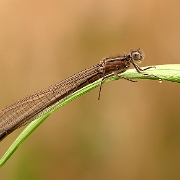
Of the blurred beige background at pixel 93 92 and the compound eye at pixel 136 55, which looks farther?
the blurred beige background at pixel 93 92

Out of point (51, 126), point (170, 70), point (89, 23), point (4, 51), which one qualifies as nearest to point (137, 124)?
point (51, 126)

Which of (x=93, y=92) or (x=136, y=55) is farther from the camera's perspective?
(x=93, y=92)

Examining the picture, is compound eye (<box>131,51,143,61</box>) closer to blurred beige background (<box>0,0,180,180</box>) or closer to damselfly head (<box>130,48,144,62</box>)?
damselfly head (<box>130,48,144,62</box>)

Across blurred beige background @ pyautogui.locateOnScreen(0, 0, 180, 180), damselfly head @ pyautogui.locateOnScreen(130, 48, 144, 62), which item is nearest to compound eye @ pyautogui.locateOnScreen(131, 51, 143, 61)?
damselfly head @ pyautogui.locateOnScreen(130, 48, 144, 62)

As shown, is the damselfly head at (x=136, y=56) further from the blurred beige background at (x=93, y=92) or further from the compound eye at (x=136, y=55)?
the blurred beige background at (x=93, y=92)

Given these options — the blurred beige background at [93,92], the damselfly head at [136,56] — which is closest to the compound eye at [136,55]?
the damselfly head at [136,56]

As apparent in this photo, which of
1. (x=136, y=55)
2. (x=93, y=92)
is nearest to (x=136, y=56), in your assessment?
(x=136, y=55)

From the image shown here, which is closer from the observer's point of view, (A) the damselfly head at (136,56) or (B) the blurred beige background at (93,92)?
(A) the damselfly head at (136,56)

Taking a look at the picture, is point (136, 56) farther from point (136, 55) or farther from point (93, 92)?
point (93, 92)
